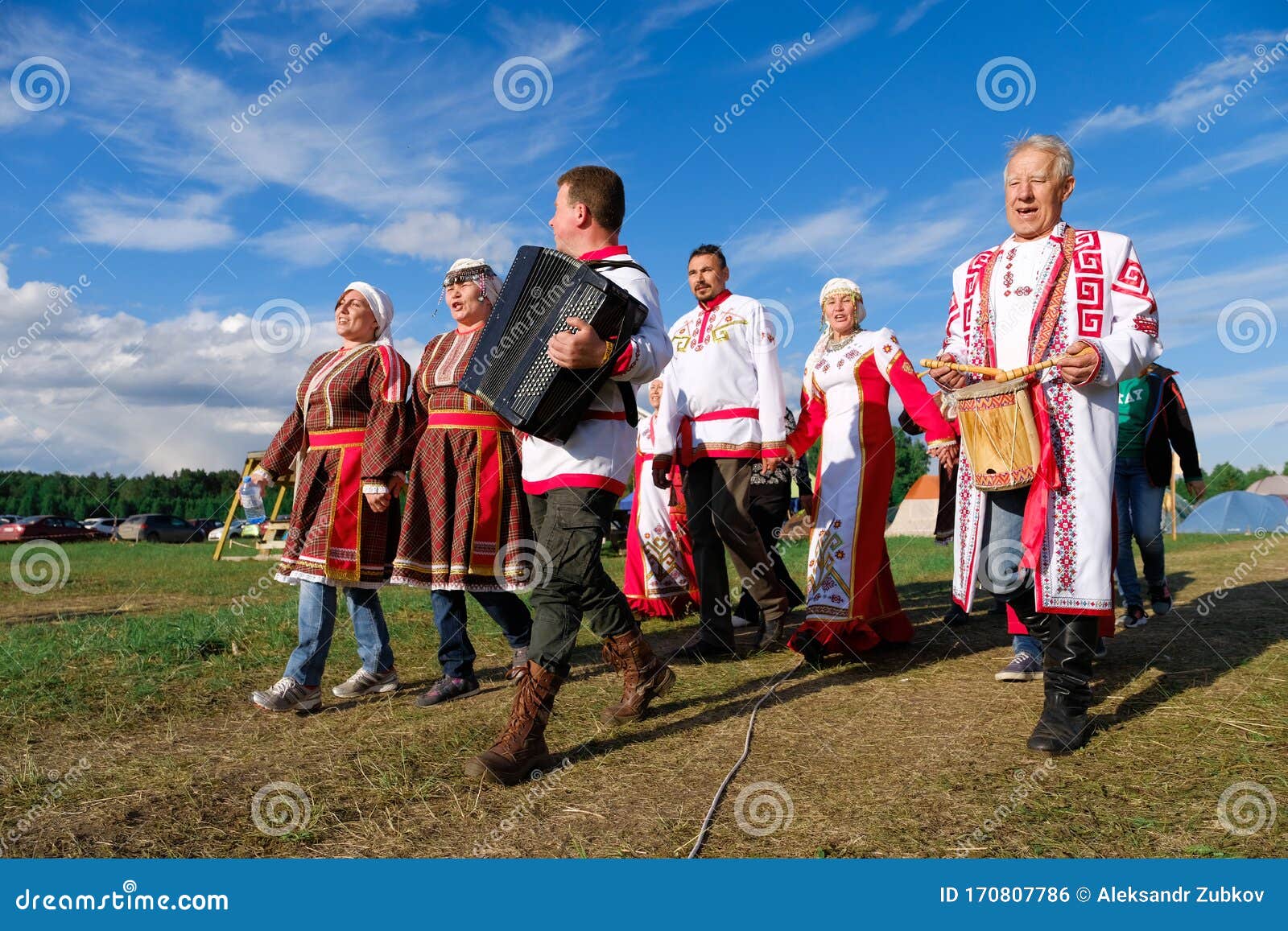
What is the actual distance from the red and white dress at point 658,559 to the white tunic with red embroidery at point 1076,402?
3720 millimetres

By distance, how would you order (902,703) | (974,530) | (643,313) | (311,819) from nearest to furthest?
1. (311,819)
2. (643,313)
3. (974,530)
4. (902,703)

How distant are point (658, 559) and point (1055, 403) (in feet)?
13.2

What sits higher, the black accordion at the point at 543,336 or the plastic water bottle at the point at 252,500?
the black accordion at the point at 543,336

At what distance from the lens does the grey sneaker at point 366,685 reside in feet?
15.0

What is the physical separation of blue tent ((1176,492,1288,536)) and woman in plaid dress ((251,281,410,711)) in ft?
82.2

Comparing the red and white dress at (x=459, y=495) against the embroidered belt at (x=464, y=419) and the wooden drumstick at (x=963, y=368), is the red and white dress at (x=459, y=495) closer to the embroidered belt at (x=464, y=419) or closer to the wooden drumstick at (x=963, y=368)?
the embroidered belt at (x=464, y=419)

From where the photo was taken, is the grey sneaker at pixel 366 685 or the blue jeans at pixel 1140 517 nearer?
the grey sneaker at pixel 366 685

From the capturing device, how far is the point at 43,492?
6681 cm

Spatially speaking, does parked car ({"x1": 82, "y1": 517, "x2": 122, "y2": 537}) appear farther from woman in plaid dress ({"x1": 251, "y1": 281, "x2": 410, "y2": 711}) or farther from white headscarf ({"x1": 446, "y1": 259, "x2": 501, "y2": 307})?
white headscarf ({"x1": 446, "y1": 259, "x2": 501, "y2": 307})

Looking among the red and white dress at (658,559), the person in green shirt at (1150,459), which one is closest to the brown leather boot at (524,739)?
the red and white dress at (658,559)

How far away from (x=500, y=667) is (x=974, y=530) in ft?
8.98

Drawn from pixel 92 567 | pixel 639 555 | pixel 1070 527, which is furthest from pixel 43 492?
pixel 1070 527

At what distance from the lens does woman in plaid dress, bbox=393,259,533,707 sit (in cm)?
448

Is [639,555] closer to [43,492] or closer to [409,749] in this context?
[409,749]
